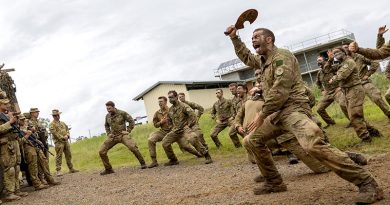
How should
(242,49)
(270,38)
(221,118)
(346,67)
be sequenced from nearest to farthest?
1. (270,38)
2. (242,49)
3. (346,67)
4. (221,118)

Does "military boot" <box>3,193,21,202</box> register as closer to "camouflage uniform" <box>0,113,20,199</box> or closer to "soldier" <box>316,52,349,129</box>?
"camouflage uniform" <box>0,113,20,199</box>

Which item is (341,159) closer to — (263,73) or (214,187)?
(263,73)

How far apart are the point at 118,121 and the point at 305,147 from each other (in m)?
8.55

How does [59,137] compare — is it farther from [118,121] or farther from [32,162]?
[32,162]

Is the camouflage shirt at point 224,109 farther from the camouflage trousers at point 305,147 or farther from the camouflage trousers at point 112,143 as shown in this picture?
the camouflage trousers at point 305,147

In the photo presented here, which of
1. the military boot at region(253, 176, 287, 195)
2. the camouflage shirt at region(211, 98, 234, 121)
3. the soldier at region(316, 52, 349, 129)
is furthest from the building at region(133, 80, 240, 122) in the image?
the military boot at region(253, 176, 287, 195)

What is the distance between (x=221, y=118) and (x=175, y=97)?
2.56m

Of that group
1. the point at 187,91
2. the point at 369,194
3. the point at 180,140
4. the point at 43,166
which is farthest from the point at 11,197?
the point at 187,91

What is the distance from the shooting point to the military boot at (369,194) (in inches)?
183

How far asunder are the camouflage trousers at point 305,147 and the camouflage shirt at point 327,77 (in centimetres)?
703

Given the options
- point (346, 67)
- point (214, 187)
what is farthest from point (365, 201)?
point (346, 67)

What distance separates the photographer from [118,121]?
1287 centimetres

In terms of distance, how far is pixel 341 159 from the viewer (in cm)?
487

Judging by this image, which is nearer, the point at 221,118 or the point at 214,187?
the point at 214,187
